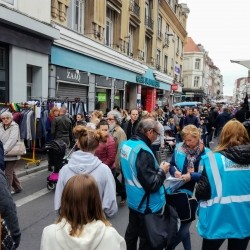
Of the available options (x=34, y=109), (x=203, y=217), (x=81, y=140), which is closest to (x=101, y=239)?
(x=203, y=217)

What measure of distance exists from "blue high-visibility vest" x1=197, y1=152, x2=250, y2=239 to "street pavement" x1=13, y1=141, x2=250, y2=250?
1729 mm

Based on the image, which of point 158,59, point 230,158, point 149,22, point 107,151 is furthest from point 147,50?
point 230,158

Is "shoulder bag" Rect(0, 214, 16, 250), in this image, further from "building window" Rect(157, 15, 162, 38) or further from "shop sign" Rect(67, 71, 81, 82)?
"building window" Rect(157, 15, 162, 38)

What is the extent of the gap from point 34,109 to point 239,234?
747cm

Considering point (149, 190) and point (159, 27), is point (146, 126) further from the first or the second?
point (159, 27)

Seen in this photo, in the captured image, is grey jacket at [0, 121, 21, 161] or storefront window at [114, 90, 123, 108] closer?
grey jacket at [0, 121, 21, 161]

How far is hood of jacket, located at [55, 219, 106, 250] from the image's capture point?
188 centimetres

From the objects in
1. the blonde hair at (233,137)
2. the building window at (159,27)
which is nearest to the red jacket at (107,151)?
the blonde hair at (233,137)

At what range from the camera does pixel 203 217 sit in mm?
2961

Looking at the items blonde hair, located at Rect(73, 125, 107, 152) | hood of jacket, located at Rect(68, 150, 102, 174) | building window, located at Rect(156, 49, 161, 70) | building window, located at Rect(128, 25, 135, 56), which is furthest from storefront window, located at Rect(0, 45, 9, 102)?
building window, located at Rect(156, 49, 161, 70)

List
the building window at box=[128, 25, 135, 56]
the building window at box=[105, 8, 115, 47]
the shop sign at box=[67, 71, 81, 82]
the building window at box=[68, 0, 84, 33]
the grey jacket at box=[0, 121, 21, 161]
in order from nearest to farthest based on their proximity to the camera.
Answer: the grey jacket at box=[0, 121, 21, 161], the shop sign at box=[67, 71, 81, 82], the building window at box=[68, 0, 84, 33], the building window at box=[105, 8, 115, 47], the building window at box=[128, 25, 135, 56]

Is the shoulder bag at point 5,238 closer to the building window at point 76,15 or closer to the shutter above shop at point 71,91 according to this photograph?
the shutter above shop at point 71,91

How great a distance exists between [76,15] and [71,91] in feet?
12.5

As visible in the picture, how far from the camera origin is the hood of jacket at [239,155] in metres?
2.80
